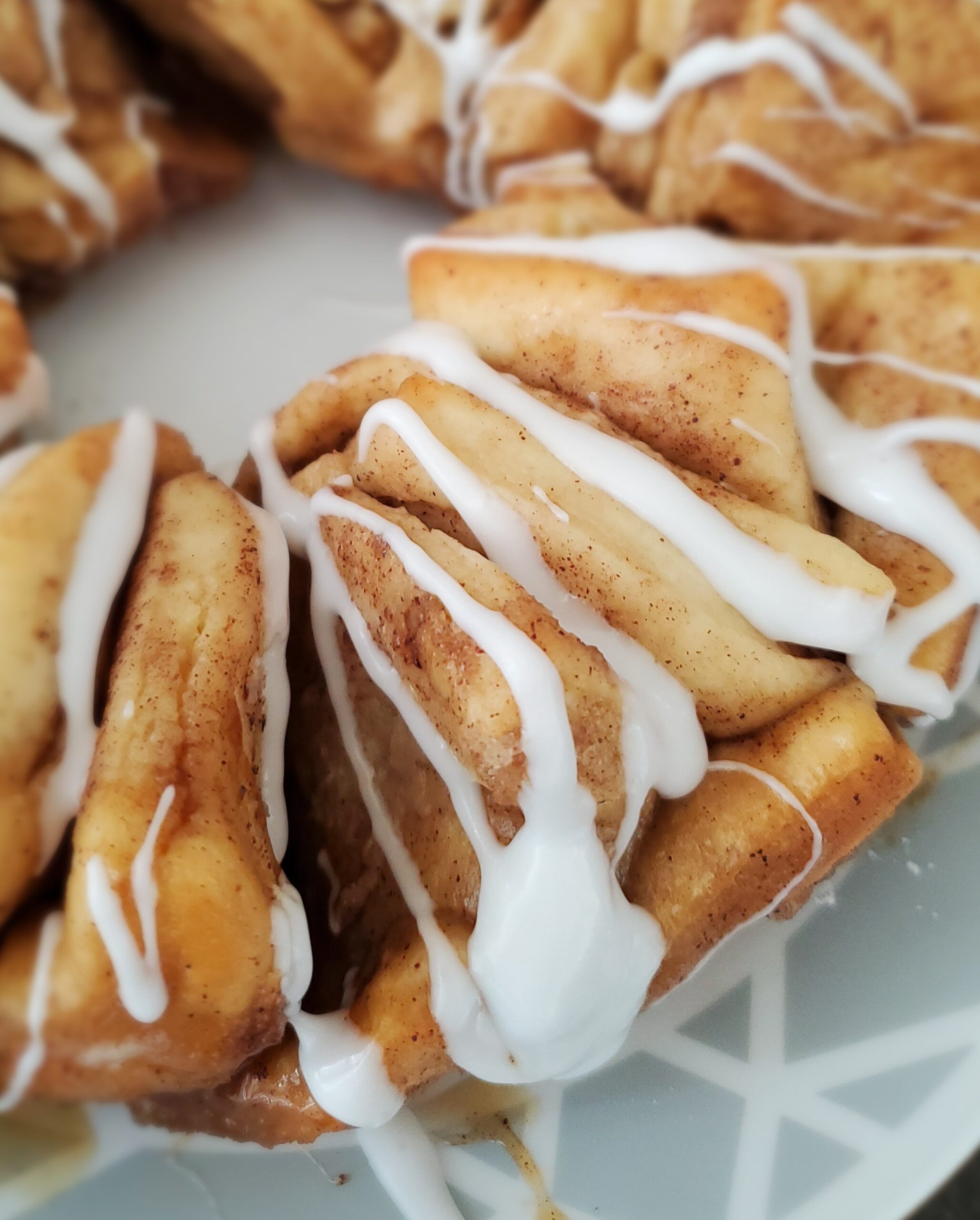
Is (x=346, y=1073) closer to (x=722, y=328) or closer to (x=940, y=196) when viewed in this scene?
(x=722, y=328)

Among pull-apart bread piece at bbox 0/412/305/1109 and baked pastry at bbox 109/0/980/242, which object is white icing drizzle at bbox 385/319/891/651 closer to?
pull-apart bread piece at bbox 0/412/305/1109

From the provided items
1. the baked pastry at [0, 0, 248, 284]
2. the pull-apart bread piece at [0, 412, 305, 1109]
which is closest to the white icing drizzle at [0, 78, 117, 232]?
the baked pastry at [0, 0, 248, 284]

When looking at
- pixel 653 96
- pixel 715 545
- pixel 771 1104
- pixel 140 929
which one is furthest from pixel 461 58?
pixel 771 1104

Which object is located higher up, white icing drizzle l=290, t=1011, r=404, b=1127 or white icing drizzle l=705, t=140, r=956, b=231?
white icing drizzle l=705, t=140, r=956, b=231

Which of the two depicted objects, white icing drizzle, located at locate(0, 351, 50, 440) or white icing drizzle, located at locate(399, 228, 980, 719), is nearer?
white icing drizzle, located at locate(399, 228, 980, 719)

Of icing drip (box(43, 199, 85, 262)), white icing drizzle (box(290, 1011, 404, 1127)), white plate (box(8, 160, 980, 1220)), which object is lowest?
white plate (box(8, 160, 980, 1220))

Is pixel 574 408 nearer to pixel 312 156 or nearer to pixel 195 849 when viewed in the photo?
pixel 195 849

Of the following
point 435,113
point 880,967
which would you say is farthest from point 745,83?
point 880,967
